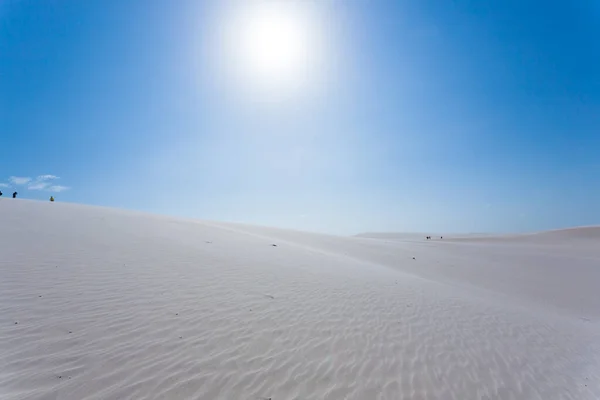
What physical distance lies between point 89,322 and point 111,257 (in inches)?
162

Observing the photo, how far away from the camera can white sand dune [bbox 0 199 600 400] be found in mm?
3412

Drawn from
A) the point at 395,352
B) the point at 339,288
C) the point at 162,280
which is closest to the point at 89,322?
the point at 162,280

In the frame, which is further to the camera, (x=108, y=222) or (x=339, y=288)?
(x=108, y=222)

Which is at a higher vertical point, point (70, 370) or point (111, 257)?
point (111, 257)

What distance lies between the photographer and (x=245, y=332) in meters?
4.65

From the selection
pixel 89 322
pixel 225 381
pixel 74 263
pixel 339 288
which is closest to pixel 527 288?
pixel 339 288

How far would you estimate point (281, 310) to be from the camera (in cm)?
584

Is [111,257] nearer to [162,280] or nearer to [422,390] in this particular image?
[162,280]

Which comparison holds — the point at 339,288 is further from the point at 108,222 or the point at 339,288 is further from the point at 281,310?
the point at 108,222

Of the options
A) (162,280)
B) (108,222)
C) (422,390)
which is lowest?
(422,390)

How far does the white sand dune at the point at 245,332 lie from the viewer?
134 inches

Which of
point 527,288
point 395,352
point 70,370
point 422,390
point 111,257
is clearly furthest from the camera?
point 527,288

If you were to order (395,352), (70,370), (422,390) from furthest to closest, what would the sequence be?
(395,352)
(422,390)
(70,370)

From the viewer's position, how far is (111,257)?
7.79 metres
